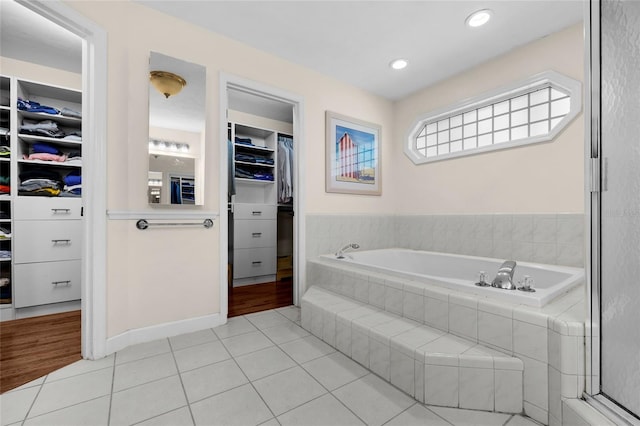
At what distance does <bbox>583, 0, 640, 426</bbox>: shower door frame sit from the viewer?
101cm

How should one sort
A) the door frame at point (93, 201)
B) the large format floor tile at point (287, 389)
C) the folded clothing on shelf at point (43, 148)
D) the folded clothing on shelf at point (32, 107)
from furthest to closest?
1. the folded clothing on shelf at point (43, 148)
2. the folded clothing on shelf at point (32, 107)
3. the door frame at point (93, 201)
4. the large format floor tile at point (287, 389)

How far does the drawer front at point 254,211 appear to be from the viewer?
338 cm

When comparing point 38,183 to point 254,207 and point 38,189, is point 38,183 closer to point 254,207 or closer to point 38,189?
point 38,189

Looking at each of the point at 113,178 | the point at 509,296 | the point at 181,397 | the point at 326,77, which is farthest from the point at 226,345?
the point at 326,77

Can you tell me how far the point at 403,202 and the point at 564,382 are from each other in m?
2.33

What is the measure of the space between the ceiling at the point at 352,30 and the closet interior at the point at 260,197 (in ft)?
3.54

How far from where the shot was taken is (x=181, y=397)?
129 cm

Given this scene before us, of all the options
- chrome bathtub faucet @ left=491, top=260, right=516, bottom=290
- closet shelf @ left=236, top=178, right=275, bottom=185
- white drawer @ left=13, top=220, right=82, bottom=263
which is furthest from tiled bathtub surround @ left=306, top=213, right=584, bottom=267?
white drawer @ left=13, top=220, right=82, bottom=263

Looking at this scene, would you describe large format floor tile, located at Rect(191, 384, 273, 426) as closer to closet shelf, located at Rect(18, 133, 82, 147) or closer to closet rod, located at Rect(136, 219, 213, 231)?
closet rod, located at Rect(136, 219, 213, 231)

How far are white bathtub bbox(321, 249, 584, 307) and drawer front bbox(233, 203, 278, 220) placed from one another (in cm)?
130

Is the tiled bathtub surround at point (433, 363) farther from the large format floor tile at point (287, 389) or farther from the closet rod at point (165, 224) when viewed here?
the closet rod at point (165, 224)

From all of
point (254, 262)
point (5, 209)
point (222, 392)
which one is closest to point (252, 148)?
point (254, 262)

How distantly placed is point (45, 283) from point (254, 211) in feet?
6.55

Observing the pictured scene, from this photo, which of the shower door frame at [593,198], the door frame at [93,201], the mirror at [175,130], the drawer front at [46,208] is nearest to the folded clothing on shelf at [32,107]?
the drawer front at [46,208]
